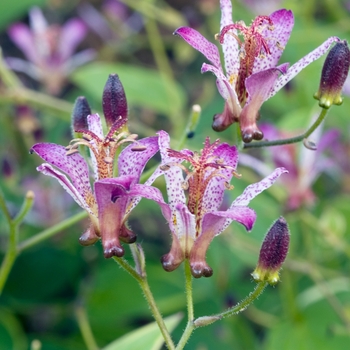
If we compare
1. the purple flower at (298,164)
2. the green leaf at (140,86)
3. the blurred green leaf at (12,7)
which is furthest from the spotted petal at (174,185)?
the blurred green leaf at (12,7)

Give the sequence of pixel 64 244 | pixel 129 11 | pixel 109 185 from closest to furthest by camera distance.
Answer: pixel 109 185 → pixel 64 244 → pixel 129 11

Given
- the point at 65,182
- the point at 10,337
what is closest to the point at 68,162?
the point at 65,182

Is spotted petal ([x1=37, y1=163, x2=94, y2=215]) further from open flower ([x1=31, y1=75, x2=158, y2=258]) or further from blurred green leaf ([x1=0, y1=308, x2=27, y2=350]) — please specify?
blurred green leaf ([x1=0, y1=308, x2=27, y2=350])

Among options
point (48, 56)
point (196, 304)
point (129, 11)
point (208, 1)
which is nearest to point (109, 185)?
point (196, 304)

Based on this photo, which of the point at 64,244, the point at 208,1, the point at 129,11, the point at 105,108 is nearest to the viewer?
the point at 105,108

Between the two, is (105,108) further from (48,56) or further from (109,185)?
(48,56)

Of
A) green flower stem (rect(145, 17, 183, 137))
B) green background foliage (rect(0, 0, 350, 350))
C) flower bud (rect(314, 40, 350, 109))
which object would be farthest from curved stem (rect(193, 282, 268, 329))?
green flower stem (rect(145, 17, 183, 137))
